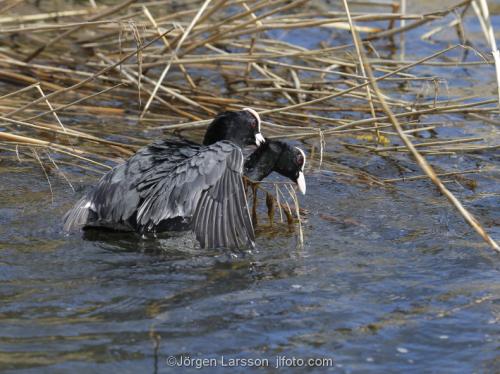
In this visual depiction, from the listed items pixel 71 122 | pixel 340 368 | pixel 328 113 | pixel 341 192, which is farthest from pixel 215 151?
pixel 328 113

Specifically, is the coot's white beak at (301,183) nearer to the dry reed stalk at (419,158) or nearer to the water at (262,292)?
the water at (262,292)

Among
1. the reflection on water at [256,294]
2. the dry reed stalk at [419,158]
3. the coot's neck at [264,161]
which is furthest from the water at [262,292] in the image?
the dry reed stalk at [419,158]

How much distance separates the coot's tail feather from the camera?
4730 mm

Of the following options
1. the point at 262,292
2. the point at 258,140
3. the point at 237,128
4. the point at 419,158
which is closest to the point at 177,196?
the point at 262,292

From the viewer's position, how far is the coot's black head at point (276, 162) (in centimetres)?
541

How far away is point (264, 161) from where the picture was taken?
5453 mm

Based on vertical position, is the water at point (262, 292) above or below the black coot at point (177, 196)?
below

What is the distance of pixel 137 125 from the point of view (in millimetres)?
6441

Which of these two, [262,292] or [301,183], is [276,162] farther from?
[262,292]

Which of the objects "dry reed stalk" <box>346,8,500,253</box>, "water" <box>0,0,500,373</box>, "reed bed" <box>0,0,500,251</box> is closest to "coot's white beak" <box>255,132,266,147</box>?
"reed bed" <box>0,0,500,251</box>

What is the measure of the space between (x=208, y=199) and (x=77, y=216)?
0.72m

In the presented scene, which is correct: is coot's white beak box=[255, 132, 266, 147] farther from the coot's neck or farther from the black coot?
the black coot

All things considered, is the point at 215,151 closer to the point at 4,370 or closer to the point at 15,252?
the point at 15,252

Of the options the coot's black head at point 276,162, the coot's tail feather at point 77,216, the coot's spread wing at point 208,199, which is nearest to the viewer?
the coot's spread wing at point 208,199
